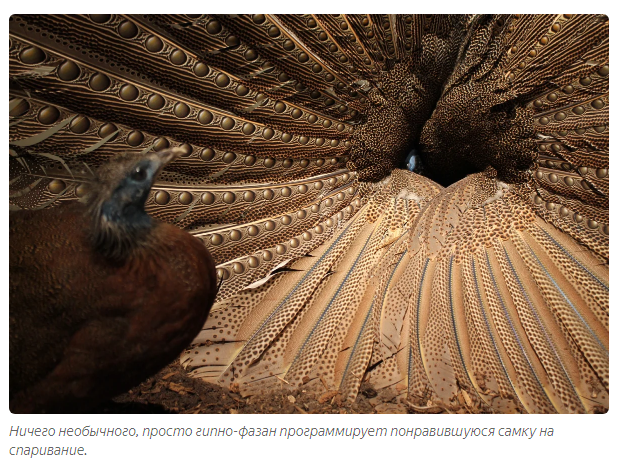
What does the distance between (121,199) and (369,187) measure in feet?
2.27

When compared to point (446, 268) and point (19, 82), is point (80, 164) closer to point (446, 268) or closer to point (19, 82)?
point (19, 82)

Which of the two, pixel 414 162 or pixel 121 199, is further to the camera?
pixel 414 162

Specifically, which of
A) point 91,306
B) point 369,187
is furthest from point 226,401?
point 369,187

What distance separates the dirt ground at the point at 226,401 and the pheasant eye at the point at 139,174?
468 millimetres

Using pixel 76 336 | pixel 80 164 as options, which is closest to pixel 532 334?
pixel 76 336

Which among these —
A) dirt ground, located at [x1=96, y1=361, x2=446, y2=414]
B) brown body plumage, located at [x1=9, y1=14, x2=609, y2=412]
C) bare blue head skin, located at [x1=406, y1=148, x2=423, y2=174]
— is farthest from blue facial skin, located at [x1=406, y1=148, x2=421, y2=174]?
dirt ground, located at [x1=96, y1=361, x2=446, y2=414]

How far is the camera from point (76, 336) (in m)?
0.64

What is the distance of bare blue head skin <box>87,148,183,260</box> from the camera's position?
26.0 inches

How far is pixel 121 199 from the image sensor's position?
26.2 inches

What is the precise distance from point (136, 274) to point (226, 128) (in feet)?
1.44

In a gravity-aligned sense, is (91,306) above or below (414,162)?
below

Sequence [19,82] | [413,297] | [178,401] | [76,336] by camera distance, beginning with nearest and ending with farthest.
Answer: [76,336] < [19,82] < [178,401] < [413,297]

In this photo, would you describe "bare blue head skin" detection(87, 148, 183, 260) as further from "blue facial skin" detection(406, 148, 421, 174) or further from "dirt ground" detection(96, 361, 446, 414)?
"blue facial skin" detection(406, 148, 421, 174)

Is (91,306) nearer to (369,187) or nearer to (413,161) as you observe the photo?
(369,187)
